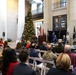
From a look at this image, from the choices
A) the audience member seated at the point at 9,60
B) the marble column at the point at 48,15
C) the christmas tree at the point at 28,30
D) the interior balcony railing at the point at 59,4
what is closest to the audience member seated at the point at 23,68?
the audience member seated at the point at 9,60

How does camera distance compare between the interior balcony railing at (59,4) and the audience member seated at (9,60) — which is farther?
the interior balcony railing at (59,4)

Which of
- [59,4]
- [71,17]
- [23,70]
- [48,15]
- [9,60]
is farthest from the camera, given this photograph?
[48,15]

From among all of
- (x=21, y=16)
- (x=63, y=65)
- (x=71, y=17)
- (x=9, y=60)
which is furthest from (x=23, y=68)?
(x=21, y=16)

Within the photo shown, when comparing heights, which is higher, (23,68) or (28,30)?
(28,30)

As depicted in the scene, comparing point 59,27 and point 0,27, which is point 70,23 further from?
point 0,27

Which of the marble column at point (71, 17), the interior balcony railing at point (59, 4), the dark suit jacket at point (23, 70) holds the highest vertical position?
the interior balcony railing at point (59, 4)

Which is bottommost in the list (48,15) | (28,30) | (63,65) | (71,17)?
(63,65)

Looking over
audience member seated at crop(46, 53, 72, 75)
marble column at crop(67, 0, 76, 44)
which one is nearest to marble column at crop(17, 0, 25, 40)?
marble column at crop(67, 0, 76, 44)

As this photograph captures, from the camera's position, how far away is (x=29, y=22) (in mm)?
21953

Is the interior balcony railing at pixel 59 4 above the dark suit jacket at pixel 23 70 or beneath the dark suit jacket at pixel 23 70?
above

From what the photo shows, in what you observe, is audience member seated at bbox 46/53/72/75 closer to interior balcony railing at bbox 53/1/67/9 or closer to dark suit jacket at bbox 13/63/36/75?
dark suit jacket at bbox 13/63/36/75

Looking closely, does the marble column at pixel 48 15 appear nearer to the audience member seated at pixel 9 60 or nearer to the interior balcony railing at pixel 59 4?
the interior balcony railing at pixel 59 4

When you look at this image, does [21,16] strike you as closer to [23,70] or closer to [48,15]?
[48,15]

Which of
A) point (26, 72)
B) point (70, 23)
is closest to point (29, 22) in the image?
point (70, 23)
